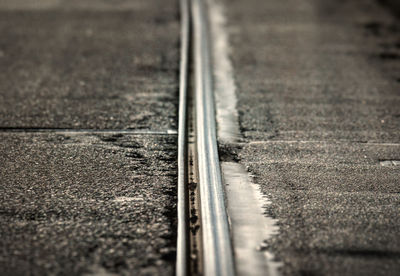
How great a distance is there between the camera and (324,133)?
521cm

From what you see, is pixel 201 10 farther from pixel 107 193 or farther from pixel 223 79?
pixel 107 193

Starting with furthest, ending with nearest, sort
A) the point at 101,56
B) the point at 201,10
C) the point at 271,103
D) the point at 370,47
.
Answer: the point at 201,10, the point at 370,47, the point at 101,56, the point at 271,103

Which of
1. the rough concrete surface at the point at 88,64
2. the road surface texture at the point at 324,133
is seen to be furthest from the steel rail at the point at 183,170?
the road surface texture at the point at 324,133

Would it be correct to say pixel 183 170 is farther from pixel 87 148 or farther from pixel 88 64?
pixel 88 64

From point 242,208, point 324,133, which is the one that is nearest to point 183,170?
point 242,208

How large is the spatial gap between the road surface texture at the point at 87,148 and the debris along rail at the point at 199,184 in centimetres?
9

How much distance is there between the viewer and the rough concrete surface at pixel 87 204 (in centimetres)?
331

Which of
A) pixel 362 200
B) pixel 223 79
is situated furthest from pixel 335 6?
pixel 362 200

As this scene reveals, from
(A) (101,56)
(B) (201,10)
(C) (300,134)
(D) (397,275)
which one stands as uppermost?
(B) (201,10)

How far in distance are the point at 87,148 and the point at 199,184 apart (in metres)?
1.14

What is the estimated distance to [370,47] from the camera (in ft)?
26.4

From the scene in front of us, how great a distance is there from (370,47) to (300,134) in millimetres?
3456

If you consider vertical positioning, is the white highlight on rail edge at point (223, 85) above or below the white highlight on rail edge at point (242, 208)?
above

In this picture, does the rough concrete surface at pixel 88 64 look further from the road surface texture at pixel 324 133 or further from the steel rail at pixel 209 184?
the road surface texture at pixel 324 133
